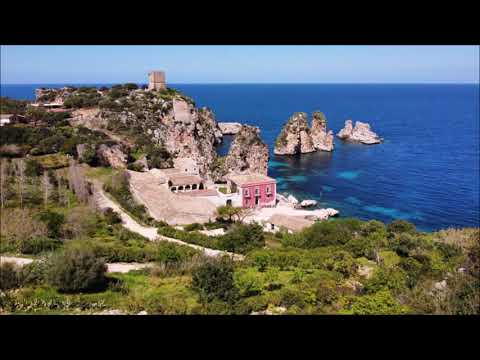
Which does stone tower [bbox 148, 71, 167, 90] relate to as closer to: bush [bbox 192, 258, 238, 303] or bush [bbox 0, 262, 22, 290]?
bush [bbox 192, 258, 238, 303]

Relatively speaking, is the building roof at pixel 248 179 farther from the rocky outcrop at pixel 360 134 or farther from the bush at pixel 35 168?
the rocky outcrop at pixel 360 134

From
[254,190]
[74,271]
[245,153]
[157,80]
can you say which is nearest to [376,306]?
[74,271]

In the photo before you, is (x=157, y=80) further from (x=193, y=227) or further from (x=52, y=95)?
(x=193, y=227)

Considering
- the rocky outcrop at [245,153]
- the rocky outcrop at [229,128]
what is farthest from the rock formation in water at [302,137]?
the rocky outcrop at [229,128]

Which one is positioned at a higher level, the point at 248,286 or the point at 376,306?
the point at 376,306

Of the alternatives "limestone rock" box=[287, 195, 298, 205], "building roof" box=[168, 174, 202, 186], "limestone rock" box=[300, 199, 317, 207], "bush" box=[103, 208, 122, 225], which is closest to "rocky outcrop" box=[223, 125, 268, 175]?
"limestone rock" box=[287, 195, 298, 205]

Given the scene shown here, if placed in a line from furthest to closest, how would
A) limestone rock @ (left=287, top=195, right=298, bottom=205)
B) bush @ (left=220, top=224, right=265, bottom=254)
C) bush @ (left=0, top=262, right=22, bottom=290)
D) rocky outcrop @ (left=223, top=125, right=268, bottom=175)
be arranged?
rocky outcrop @ (left=223, top=125, right=268, bottom=175), limestone rock @ (left=287, top=195, right=298, bottom=205), bush @ (left=220, top=224, right=265, bottom=254), bush @ (left=0, top=262, right=22, bottom=290)
